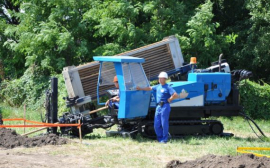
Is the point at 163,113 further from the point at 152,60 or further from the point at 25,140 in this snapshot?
the point at 25,140

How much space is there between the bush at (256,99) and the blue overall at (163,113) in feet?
25.4

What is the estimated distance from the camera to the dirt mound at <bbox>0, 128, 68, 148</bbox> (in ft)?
39.4

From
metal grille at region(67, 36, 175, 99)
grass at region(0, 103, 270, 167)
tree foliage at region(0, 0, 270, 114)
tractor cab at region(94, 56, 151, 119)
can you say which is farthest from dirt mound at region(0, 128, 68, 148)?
tree foliage at region(0, 0, 270, 114)

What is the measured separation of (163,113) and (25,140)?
373 cm

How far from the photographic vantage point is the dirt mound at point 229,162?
813 cm

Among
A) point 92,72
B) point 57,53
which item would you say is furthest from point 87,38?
point 92,72

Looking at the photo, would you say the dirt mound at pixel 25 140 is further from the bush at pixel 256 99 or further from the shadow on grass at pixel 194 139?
the bush at pixel 256 99

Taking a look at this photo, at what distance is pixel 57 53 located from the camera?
21.7 metres

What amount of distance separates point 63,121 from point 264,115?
9.78 metres

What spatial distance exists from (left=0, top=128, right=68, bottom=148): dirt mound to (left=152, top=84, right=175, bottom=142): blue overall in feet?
8.33

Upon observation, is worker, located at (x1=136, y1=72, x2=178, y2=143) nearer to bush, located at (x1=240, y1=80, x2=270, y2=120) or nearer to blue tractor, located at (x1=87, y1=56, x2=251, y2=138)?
blue tractor, located at (x1=87, y1=56, x2=251, y2=138)

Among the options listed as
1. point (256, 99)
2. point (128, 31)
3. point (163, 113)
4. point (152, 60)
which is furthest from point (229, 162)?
point (128, 31)

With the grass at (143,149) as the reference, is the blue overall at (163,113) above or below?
above

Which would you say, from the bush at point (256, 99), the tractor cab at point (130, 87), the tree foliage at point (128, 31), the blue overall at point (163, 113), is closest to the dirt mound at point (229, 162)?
the blue overall at point (163, 113)
